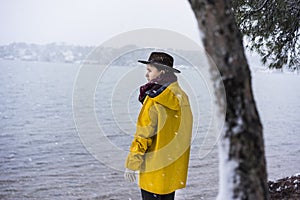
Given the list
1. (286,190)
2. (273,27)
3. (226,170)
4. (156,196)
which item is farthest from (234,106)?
(286,190)

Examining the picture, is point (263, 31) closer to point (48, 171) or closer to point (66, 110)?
point (48, 171)

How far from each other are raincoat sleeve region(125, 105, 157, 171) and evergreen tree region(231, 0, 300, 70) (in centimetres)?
292

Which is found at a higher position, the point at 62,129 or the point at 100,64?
the point at 100,64

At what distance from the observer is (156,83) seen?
317cm

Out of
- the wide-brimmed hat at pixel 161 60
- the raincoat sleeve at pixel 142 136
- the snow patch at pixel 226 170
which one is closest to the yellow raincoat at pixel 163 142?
the raincoat sleeve at pixel 142 136

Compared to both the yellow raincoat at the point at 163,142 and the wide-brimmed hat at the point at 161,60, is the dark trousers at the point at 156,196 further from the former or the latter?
the wide-brimmed hat at the point at 161,60

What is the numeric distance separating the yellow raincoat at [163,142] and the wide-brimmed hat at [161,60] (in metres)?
0.15

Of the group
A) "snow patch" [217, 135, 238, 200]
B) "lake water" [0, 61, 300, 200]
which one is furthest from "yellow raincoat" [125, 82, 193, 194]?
"snow patch" [217, 135, 238, 200]

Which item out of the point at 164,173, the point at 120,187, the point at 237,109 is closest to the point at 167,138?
the point at 164,173

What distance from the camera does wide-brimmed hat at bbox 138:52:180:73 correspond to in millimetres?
3195

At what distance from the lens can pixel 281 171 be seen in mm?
11148

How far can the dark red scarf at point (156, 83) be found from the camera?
10.3 feet

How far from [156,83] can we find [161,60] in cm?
19

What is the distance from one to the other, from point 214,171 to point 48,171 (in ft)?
14.9
